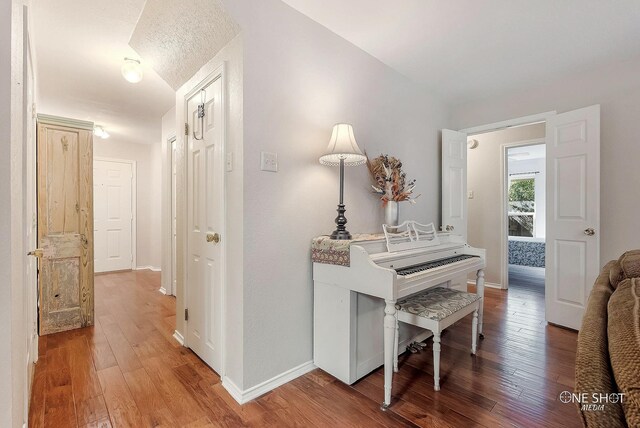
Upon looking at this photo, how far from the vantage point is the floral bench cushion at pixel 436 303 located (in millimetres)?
1722

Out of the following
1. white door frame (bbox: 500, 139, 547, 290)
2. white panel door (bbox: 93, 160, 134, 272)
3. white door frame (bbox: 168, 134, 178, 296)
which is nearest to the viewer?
white door frame (bbox: 168, 134, 178, 296)

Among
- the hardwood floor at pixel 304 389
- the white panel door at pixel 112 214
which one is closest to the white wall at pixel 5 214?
the hardwood floor at pixel 304 389

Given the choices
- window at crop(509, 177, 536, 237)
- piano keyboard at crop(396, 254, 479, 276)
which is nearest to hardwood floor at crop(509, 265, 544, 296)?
window at crop(509, 177, 536, 237)

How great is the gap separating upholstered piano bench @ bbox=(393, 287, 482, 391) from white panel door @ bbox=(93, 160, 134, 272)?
5225mm

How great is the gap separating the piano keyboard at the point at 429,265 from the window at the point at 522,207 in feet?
20.0

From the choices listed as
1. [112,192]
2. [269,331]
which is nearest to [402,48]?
[269,331]

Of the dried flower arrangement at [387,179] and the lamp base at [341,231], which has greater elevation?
the dried flower arrangement at [387,179]

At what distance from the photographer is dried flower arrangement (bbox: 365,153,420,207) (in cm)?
225

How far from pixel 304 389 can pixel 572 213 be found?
9.32 ft

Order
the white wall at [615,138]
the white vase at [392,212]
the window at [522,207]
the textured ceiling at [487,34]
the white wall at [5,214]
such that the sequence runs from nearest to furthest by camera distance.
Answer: the white wall at [5,214] → the textured ceiling at [487,34] → the white vase at [392,212] → the white wall at [615,138] → the window at [522,207]

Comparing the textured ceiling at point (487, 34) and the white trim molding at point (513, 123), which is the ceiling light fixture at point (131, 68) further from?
the white trim molding at point (513, 123)

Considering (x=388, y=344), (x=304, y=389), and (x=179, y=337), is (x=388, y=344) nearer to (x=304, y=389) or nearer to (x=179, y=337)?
(x=304, y=389)

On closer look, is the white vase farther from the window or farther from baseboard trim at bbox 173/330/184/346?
the window

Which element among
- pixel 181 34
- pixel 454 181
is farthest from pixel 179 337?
pixel 454 181
